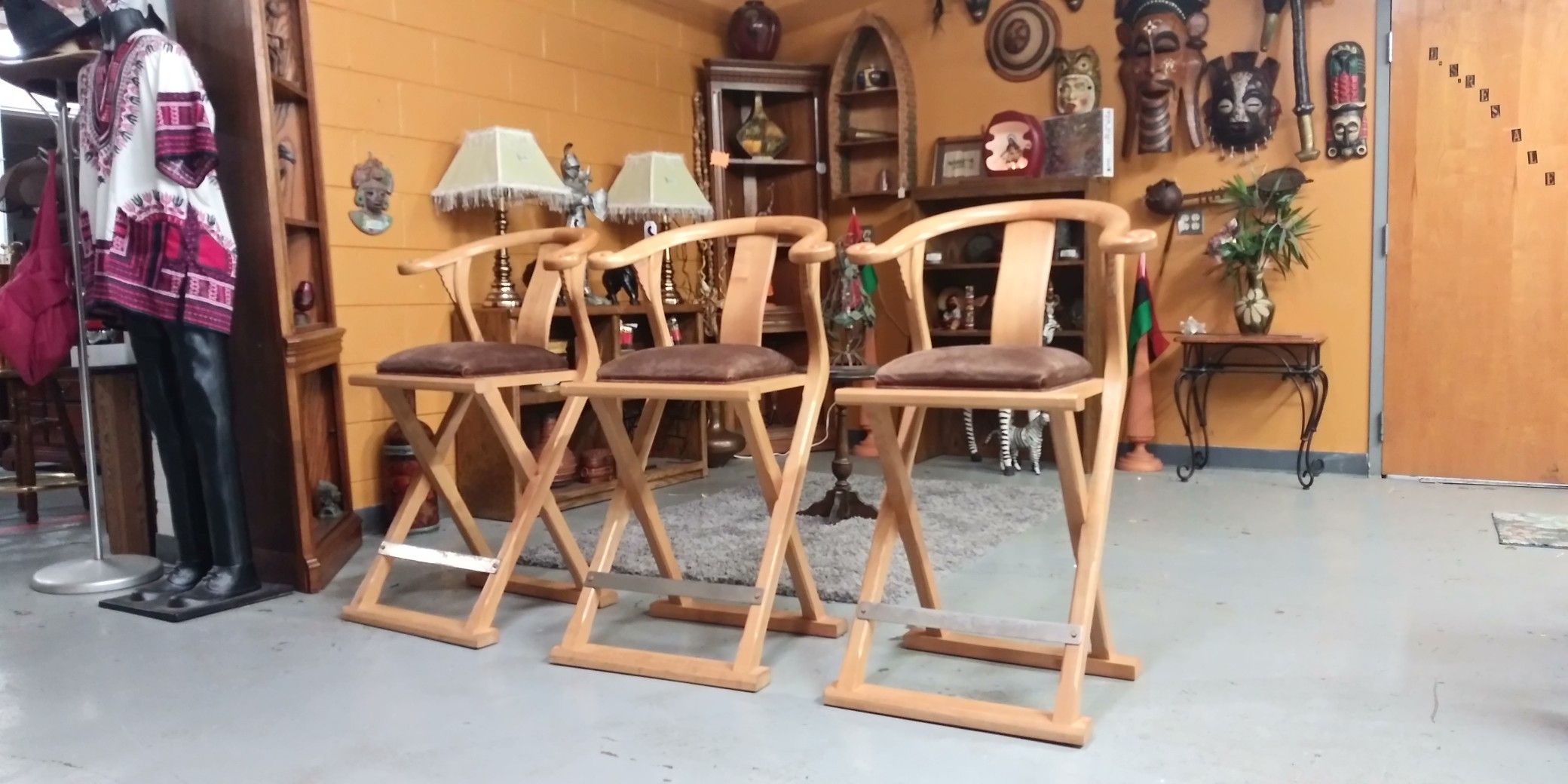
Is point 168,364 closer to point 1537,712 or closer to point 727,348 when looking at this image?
point 727,348

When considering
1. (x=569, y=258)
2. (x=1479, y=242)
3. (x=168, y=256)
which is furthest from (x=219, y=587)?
(x=1479, y=242)

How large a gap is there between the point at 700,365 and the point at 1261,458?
3.46 metres

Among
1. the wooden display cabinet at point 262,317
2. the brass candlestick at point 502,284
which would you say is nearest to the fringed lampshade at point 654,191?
the brass candlestick at point 502,284

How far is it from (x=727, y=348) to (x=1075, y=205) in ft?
2.52

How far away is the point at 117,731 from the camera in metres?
2.02

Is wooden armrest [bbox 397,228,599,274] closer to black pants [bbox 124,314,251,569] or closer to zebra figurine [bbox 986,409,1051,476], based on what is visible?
black pants [bbox 124,314,251,569]

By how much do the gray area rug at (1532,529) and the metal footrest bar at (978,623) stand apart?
7.17 feet

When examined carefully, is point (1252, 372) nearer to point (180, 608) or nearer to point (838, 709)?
point (838, 709)

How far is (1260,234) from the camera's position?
4.47m

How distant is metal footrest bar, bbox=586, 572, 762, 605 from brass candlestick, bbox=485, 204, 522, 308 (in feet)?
6.45

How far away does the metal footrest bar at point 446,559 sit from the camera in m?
2.52

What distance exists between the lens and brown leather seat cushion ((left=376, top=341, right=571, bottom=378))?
8.18 ft

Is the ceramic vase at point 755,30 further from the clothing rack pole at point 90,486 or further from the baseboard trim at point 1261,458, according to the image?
the clothing rack pole at point 90,486

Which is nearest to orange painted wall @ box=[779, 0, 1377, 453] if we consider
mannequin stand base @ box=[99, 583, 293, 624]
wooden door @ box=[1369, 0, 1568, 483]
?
wooden door @ box=[1369, 0, 1568, 483]
